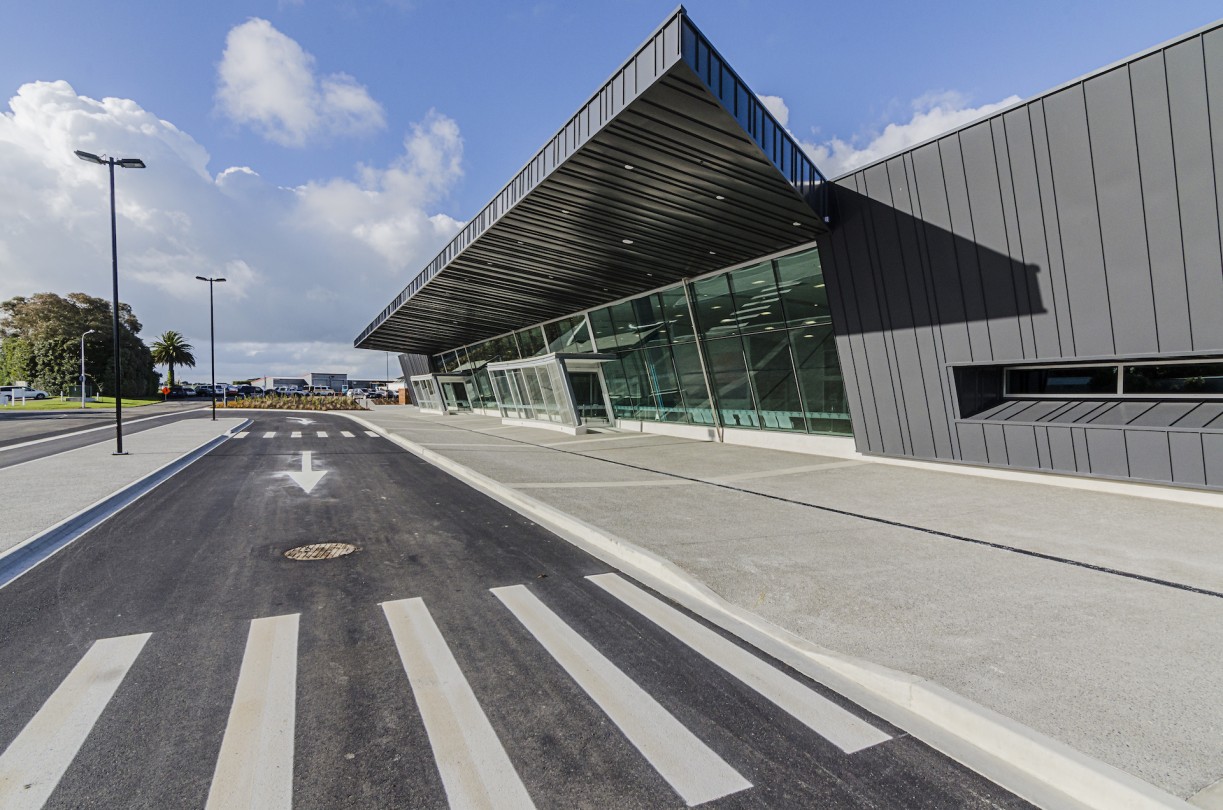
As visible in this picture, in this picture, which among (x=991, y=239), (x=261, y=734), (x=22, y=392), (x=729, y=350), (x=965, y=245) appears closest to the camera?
(x=261, y=734)

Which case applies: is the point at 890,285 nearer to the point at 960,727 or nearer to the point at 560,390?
the point at 960,727

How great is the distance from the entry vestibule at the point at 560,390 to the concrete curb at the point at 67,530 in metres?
16.1

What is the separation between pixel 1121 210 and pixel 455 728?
46.2ft

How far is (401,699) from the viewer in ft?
12.6

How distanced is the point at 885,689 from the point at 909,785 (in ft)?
3.26

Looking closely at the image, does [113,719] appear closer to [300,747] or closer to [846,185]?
[300,747]

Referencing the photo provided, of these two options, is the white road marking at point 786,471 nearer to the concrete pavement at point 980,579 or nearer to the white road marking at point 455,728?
the concrete pavement at point 980,579

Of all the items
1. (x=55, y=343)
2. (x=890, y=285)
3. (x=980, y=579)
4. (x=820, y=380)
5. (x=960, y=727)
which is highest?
(x=55, y=343)

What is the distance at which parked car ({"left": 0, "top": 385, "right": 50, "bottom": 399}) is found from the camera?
2059 inches

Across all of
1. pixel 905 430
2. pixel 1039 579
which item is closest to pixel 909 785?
pixel 1039 579

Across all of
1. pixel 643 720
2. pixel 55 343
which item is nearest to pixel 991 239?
pixel 643 720

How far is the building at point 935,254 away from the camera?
9.77m

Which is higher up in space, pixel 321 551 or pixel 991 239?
pixel 991 239

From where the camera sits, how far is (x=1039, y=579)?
616 centimetres
